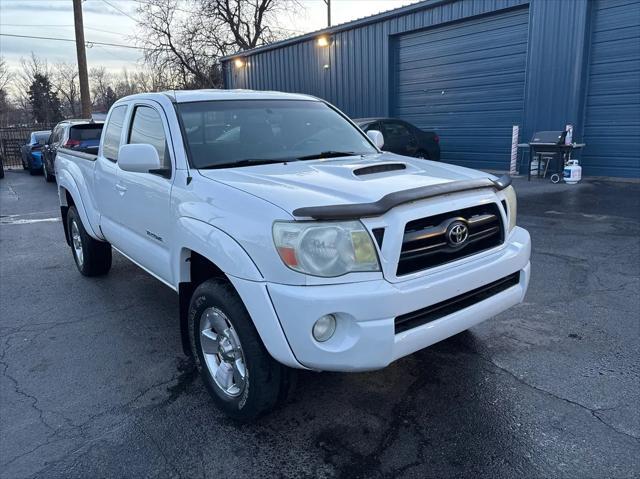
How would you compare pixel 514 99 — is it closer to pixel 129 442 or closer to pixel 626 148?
pixel 626 148

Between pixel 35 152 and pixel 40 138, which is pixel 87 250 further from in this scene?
pixel 40 138

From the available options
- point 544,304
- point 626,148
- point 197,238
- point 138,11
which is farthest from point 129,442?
point 138,11

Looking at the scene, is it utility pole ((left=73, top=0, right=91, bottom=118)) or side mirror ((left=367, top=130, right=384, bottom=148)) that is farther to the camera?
utility pole ((left=73, top=0, right=91, bottom=118))

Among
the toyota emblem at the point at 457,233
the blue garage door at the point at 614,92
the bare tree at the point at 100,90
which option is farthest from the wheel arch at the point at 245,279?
the bare tree at the point at 100,90

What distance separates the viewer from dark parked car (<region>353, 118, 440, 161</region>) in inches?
498

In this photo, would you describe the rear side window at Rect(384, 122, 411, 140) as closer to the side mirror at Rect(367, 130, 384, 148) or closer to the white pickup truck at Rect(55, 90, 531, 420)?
the side mirror at Rect(367, 130, 384, 148)

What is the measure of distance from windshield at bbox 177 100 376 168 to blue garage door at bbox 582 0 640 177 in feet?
32.9

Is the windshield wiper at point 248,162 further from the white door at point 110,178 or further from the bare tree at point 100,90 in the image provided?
the bare tree at point 100,90

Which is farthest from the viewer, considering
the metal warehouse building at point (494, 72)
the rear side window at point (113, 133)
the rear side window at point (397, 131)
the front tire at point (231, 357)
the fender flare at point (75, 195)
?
the rear side window at point (397, 131)

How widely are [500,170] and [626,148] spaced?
3.22 metres

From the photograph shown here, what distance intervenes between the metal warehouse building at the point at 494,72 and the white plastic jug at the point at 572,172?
1.06 meters

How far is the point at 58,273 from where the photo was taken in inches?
241

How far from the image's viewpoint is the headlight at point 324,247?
238 cm

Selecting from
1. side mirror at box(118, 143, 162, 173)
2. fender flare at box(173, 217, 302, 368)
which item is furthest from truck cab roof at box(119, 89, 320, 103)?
fender flare at box(173, 217, 302, 368)
